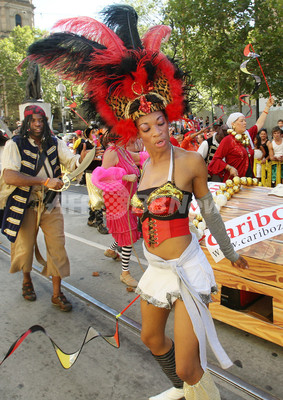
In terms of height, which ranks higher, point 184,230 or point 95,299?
point 184,230

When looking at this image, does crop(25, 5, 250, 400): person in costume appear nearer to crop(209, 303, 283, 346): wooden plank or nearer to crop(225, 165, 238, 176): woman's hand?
crop(209, 303, 283, 346): wooden plank

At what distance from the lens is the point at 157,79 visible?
2293 mm

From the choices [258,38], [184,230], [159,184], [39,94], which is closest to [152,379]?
[184,230]

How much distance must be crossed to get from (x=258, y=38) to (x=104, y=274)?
401 inches

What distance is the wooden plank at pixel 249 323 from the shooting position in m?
2.77

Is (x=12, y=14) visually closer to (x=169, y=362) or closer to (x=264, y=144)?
(x=264, y=144)

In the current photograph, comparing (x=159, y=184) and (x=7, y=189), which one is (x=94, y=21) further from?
(x=7, y=189)

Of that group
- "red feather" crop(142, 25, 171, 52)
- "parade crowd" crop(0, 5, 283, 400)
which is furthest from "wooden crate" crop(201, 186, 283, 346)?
"red feather" crop(142, 25, 171, 52)

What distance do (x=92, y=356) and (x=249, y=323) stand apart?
1.32 m

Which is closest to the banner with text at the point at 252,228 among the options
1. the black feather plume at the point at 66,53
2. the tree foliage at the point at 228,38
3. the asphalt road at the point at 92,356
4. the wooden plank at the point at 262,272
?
the wooden plank at the point at 262,272

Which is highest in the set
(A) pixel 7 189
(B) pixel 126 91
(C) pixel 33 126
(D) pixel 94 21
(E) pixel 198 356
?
(D) pixel 94 21

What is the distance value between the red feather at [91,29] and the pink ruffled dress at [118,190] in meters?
1.54

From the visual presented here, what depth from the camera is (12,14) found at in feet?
216

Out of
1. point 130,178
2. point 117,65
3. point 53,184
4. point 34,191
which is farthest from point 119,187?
point 117,65
